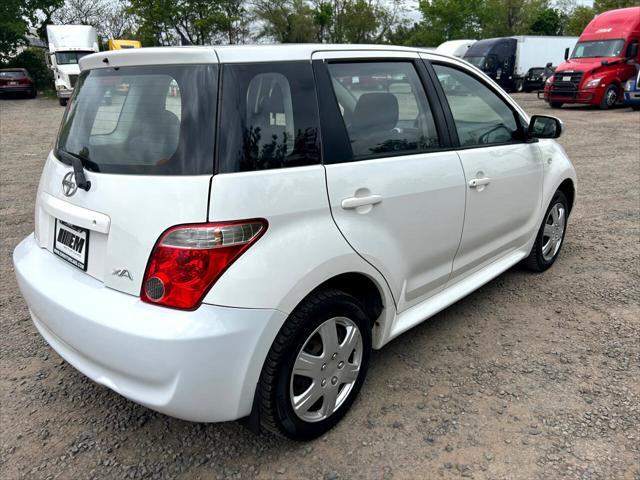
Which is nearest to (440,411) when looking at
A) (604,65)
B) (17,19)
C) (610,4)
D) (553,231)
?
(553,231)

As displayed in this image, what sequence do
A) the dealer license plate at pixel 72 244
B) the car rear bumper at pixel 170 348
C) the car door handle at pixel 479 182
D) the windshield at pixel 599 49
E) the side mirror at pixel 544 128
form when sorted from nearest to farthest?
1. the car rear bumper at pixel 170 348
2. the dealer license plate at pixel 72 244
3. the car door handle at pixel 479 182
4. the side mirror at pixel 544 128
5. the windshield at pixel 599 49

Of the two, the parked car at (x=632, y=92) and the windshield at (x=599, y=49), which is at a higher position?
the windshield at (x=599, y=49)

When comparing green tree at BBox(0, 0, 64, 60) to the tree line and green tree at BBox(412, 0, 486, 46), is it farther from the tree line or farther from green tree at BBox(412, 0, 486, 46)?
green tree at BBox(412, 0, 486, 46)

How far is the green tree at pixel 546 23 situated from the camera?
54.7m

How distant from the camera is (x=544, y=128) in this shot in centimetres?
364

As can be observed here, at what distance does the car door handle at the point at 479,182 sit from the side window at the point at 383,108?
0.34m

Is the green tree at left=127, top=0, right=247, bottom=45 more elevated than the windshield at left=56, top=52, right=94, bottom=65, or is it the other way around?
the green tree at left=127, top=0, right=247, bottom=45

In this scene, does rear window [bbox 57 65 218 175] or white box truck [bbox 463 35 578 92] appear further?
white box truck [bbox 463 35 578 92]

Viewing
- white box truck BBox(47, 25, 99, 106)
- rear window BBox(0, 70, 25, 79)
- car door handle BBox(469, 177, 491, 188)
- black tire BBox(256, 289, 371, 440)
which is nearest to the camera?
black tire BBox(256, 289, 371, 440)

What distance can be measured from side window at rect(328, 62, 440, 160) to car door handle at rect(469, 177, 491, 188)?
342 mm

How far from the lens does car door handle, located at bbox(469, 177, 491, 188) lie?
303 cm

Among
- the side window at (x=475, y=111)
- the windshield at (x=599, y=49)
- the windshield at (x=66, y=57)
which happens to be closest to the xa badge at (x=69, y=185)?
the side window at (x=475, y=111)

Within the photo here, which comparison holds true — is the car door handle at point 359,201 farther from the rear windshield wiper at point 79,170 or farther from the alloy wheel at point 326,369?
the rear windshield wiper at point 79,170

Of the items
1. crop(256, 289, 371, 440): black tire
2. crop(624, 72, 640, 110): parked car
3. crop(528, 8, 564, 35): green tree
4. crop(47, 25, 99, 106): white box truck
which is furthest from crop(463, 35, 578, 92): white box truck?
crop(528, 8, 564, 35): green tree
